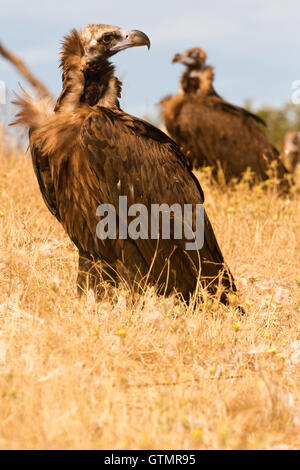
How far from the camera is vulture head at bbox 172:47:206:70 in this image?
33.8 ft

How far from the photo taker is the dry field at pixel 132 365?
10.1ft

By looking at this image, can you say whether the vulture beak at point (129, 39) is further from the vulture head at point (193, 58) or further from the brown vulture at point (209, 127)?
the vulture head at point (193, 58)

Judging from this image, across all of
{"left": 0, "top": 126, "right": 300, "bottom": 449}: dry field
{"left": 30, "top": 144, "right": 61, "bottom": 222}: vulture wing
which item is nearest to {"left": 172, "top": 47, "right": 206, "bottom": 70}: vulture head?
{"left": 0, "top": 126, "right": 300, "bottom": 449}: dry field

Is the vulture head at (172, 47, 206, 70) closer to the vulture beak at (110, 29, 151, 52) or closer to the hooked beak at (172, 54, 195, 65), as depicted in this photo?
the hooked beak at (172, 54, 195, 65)

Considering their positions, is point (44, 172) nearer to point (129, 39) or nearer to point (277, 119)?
point (129, 39)

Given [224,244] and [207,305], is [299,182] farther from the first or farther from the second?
[207,305]

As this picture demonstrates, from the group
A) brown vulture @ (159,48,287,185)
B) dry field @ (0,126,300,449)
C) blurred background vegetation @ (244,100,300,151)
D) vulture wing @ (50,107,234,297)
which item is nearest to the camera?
dry field @ (0,126,300,449)

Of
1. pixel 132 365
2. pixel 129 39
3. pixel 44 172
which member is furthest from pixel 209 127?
pixel 132 365

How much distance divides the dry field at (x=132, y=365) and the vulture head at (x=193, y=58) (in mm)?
5350

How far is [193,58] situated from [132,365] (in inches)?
292

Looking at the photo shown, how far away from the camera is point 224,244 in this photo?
6688 millimetres

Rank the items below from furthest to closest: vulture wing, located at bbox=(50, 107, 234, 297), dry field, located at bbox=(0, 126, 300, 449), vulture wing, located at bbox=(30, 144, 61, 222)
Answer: vulture wing, located at bbox=(30, 144, 61, 222), vulture wing, located at bbox=(50, 107, 234, 297), dry field, located at bbox=(0, 126, 300, 449)

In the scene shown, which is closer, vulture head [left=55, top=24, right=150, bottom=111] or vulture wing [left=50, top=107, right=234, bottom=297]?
vulture wing [left=50, top=107, right=234, bottom=297]

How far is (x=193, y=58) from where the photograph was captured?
1038cm
